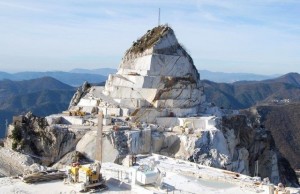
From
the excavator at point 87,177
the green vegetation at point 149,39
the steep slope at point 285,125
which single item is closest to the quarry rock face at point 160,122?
the green vegetation at point 149,39

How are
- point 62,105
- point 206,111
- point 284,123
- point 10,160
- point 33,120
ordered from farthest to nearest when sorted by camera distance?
point 62,105, point 284,123, point 206,111, point 33,120, point 10,160

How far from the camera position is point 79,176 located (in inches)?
863

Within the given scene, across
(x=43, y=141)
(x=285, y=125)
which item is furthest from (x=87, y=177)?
(x=285, y=125)

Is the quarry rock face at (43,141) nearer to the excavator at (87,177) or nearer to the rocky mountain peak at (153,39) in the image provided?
the rocky mountain peak at (153,39)

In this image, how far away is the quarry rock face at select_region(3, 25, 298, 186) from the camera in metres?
36.5

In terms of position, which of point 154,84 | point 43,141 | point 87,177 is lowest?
point 43,141

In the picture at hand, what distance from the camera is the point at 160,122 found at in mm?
41688

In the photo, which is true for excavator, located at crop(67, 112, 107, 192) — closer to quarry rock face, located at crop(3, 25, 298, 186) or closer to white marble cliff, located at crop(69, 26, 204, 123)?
quarry rock face, located at crop(3, 25, 298, 186)

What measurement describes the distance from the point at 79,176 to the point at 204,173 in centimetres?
692

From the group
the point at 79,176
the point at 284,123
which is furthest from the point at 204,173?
the point at 284,123

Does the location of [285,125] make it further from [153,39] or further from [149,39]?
[153,39]

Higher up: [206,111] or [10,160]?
[206,111]

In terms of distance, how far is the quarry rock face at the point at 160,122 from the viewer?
3647cm

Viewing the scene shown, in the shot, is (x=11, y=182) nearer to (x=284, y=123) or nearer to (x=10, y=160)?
(x=10, y=160)
